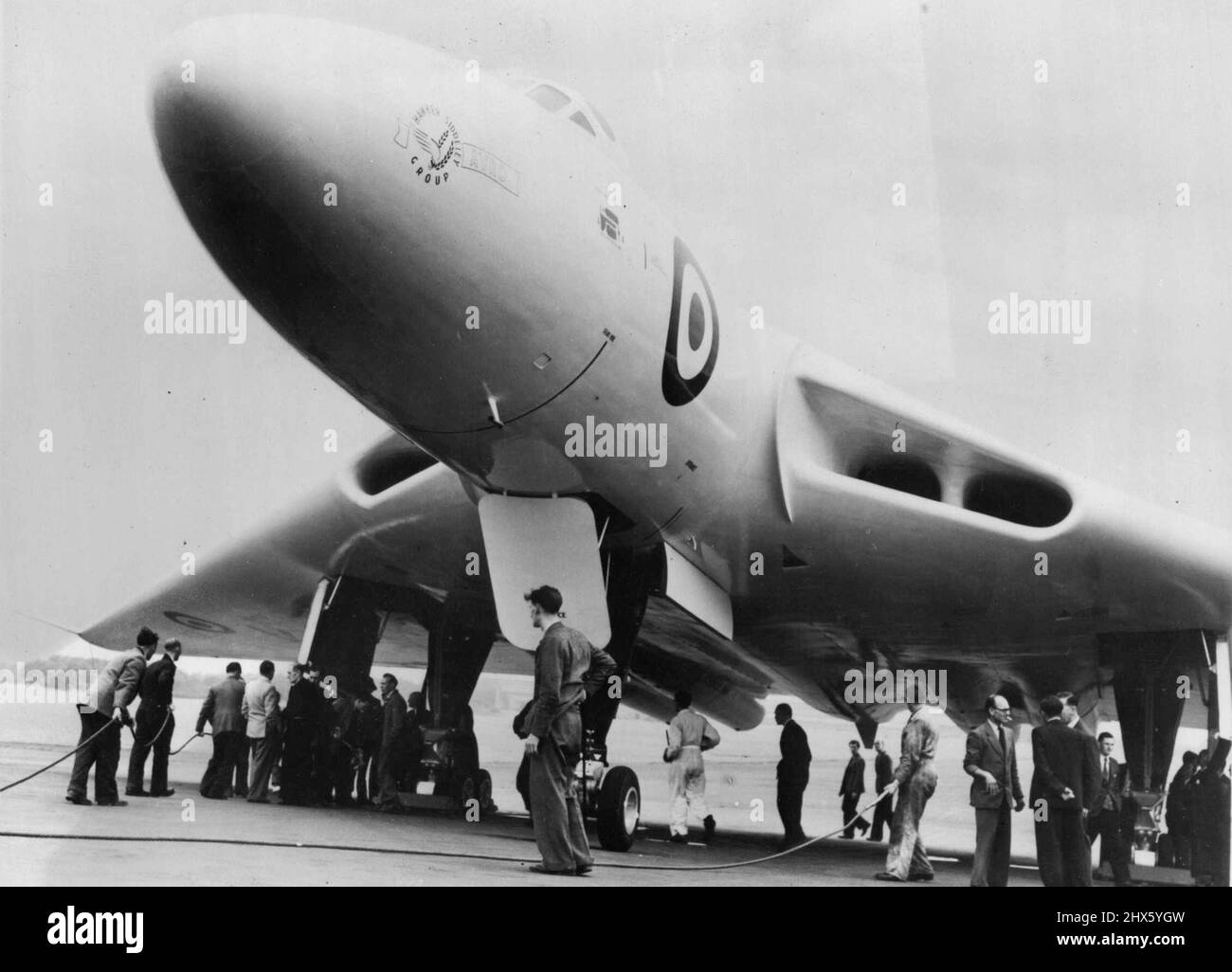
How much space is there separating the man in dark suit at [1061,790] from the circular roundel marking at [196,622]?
6.83 metres

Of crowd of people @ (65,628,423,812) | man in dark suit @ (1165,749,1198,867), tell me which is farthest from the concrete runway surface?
man in dark suit @ (1165,749,1198,867)

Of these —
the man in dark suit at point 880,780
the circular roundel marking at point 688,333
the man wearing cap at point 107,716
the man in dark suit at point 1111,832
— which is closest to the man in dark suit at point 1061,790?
the man in dark suit at point 1111,832

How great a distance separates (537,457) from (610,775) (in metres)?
1.57

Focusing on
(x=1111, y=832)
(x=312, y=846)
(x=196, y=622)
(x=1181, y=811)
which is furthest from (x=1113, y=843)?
(x=196, y=622)

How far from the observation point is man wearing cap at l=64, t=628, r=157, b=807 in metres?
5.88

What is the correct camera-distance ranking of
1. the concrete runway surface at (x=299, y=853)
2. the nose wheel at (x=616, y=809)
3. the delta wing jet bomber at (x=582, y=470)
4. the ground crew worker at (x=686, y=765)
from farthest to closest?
the ground crew worker at (x=686, y=765)
the nose wheel at (x=616, y=809)
the concrete runway surface at (x=299, y=853)
the delta wing jet bomber at (x=582, y=470)

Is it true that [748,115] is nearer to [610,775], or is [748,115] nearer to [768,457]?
[768,457]

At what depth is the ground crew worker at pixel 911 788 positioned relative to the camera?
5.91 m

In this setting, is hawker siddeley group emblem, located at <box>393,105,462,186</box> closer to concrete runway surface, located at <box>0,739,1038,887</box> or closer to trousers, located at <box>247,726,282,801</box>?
concrete runway surface, located at <box>0,739,1038,887</box>

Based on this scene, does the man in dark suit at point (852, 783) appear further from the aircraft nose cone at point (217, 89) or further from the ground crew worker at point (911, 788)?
the aircraft nose cone at point (217, 89)

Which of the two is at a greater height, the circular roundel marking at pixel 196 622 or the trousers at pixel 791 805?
the circular roundel marking at pixel 196 622

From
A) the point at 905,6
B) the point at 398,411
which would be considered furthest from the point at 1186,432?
the point at 398,411

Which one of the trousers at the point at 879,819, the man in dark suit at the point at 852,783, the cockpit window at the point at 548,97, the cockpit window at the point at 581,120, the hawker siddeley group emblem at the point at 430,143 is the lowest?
the trousers at the point at 879,819

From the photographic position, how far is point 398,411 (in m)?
5.09
